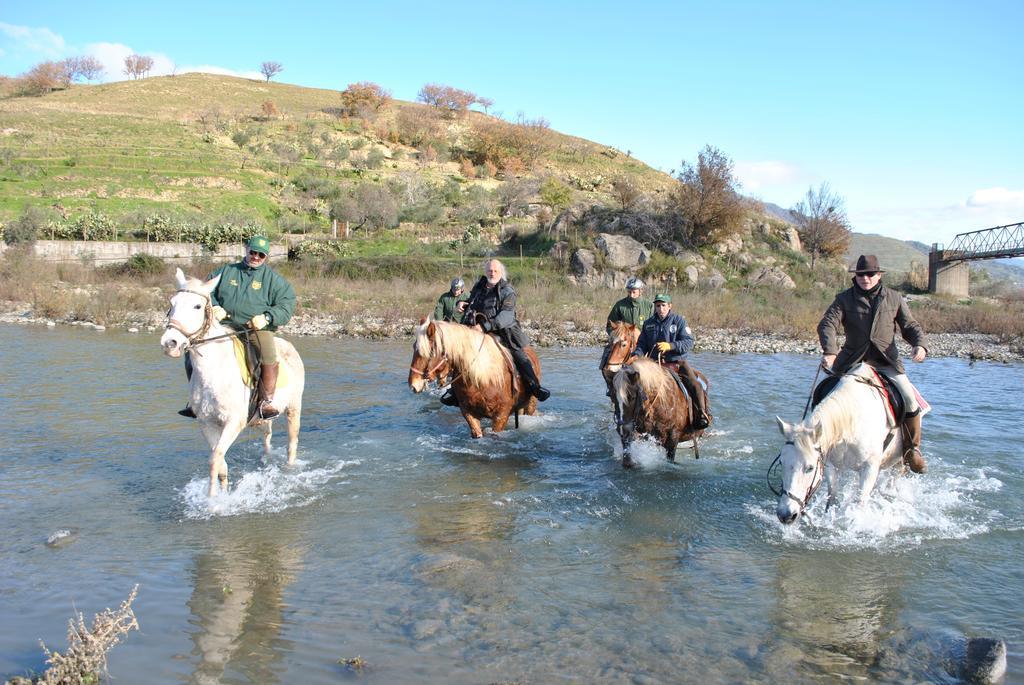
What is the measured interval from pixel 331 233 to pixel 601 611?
43115mm

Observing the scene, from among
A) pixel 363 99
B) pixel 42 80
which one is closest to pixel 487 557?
pixel 363 99

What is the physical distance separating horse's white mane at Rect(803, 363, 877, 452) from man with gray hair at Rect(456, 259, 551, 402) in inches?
173

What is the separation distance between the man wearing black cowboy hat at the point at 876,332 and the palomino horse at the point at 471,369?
409 centimetres

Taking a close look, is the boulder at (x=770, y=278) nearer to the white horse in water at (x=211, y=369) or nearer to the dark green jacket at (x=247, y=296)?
the dark green jacket at (x=247, y=296)

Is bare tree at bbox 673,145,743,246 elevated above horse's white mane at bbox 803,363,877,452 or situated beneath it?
elevated above

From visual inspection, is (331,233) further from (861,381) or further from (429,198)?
(861,381)

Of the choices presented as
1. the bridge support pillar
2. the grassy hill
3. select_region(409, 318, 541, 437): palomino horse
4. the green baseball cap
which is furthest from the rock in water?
the grassy hill

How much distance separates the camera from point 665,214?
34500 mm

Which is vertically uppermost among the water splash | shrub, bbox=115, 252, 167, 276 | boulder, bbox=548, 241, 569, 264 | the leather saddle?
boulder, bbox=548, 241, 569, 264

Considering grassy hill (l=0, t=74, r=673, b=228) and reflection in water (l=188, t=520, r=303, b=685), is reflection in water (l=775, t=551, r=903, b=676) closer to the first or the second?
reflection in water (l=188, t=520, r=303, b=685)

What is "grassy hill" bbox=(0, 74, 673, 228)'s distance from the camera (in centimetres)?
4688

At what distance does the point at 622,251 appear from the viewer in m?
31.0

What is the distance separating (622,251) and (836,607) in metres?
26.3

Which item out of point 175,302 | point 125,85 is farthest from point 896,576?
point 125,85
